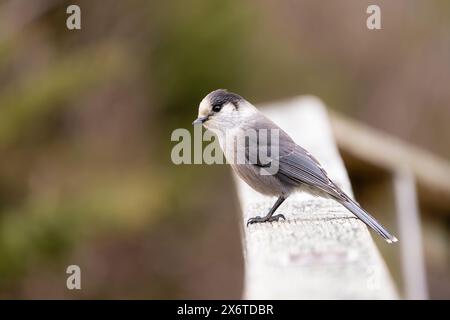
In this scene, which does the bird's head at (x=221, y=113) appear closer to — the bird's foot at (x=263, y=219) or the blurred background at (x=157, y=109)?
the bird's foot at (x=263, y=219)

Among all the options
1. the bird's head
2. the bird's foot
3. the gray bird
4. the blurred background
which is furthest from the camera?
Result: the blurred background

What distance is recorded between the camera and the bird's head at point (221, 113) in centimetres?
507

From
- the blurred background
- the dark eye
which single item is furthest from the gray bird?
the blurred background

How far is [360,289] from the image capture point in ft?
7.75

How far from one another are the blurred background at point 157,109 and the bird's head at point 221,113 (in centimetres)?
198

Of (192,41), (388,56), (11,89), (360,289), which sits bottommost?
(360,289)

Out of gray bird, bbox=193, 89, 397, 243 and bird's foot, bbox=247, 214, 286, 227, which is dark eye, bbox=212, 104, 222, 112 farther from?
bird's foot, bbox=247, 214, 286, 227

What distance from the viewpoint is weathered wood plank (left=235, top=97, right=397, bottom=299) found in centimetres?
240

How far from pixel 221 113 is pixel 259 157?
0.40 metres

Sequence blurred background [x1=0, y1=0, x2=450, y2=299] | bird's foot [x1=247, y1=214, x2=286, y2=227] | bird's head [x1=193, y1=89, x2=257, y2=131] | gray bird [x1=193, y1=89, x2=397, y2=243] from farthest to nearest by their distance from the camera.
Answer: blurred background [x1=0, y1=0, x2=450, y2=299] < bird's head [x1=193, y1=89, x2=257, y2=131] < gray bird [x1=193, y1=89, x2=397, y2=243] < bird's foot [x1=247, y1=214, x2=286, y2=227]

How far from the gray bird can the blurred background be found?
74.5 inches
